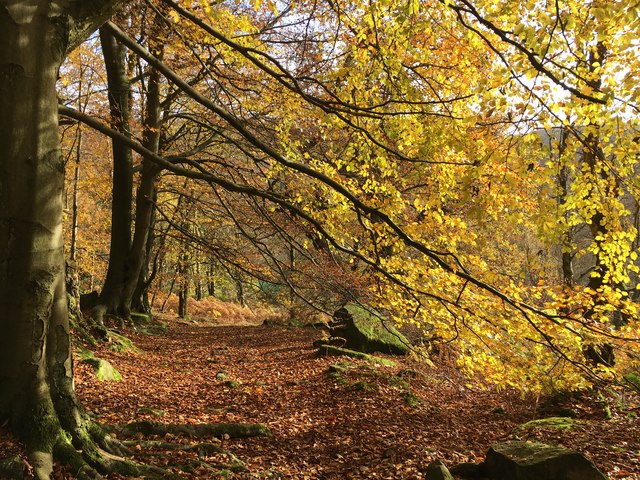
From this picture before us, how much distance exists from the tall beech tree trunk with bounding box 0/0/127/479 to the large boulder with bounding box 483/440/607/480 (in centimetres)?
366

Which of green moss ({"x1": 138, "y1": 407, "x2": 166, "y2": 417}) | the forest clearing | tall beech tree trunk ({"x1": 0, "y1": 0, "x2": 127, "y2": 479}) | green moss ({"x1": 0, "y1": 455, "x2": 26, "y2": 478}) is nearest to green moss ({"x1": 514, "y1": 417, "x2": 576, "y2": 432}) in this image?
the forest clearing

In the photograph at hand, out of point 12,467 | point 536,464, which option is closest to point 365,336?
point 536,464

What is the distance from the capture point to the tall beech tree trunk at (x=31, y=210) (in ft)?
9.40

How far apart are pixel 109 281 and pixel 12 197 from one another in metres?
9.40

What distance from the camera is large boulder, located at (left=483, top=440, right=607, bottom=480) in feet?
12.4

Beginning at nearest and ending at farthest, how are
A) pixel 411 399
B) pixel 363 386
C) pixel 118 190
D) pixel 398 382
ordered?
pixel 411 399, pixel 363 386, pixel 398 382, pixel 118 190

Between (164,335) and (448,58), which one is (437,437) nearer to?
(448,58)

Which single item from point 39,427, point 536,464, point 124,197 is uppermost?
point 124,197

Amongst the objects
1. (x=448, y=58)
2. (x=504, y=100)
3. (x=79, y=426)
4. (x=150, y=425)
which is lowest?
(x=150, y=425)

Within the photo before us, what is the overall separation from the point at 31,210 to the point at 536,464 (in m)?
4.48

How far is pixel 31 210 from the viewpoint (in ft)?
9.59

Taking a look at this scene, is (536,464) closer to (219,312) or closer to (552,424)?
(552,424)

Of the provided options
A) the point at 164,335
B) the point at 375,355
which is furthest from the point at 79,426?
the point at 164,335

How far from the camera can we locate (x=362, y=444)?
5770mm
